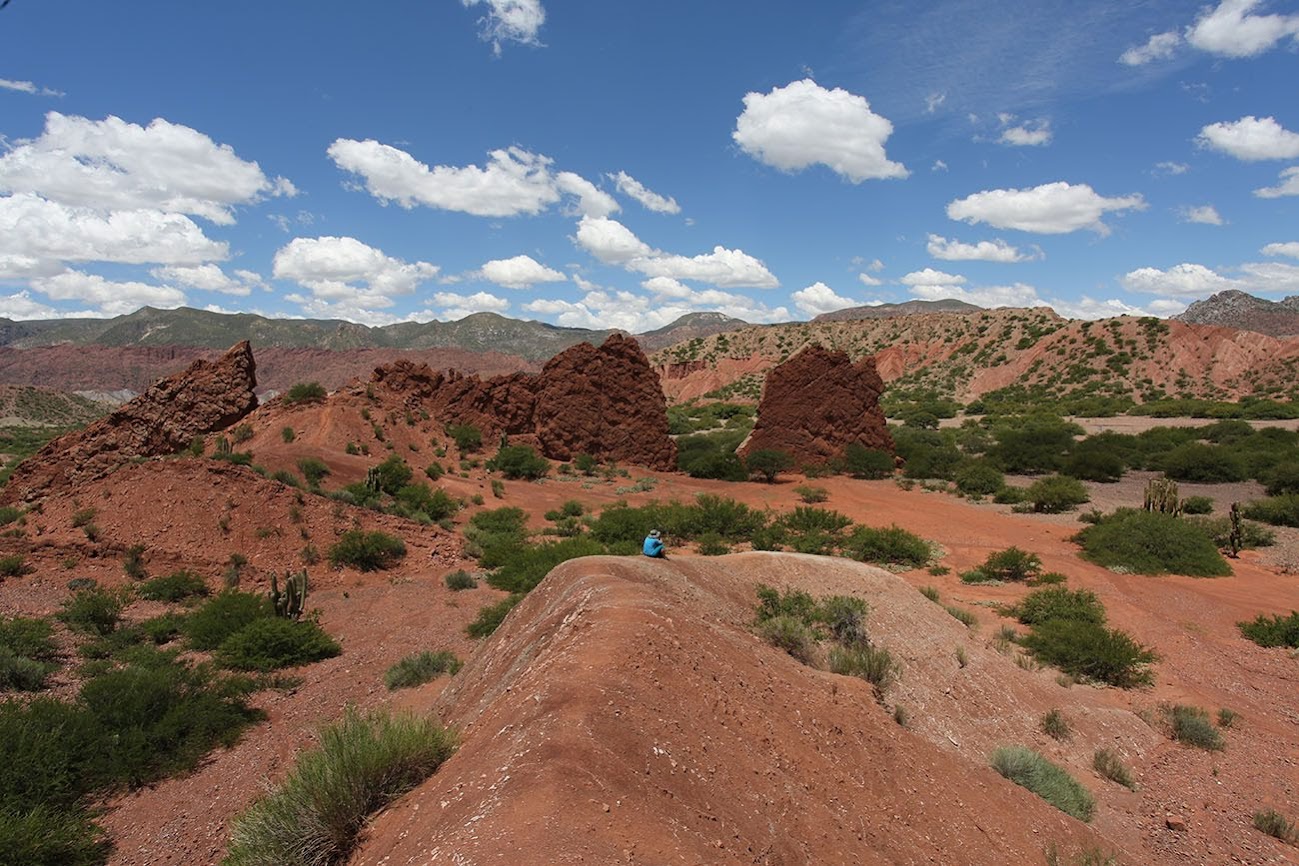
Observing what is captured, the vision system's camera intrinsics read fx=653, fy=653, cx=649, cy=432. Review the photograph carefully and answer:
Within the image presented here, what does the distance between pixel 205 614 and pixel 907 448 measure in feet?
86.2

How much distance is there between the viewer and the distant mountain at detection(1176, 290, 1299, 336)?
83375 millimetres

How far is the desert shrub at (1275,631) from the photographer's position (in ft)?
32.7

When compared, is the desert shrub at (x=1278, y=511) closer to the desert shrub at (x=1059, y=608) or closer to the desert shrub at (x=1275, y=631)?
the desert shrub at (x=1275, y=631)

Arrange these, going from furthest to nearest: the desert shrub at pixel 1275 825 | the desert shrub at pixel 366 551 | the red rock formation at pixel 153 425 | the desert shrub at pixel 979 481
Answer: the desert shrub at pixel 979 481, the red rock formation at pixel 153 425, the desert shrub at pixel 366 551, the desert shrub at pixel 1275 825

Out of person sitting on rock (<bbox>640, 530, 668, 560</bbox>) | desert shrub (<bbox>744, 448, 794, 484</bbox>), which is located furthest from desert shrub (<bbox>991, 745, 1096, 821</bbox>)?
desert shrub (<bbox>744, 448, 794, 484</bbox>)

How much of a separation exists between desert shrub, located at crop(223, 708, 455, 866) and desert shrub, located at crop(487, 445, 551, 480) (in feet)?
68.8

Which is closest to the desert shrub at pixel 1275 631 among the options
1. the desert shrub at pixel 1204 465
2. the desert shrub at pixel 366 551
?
the desert shrub at pixel 366 551

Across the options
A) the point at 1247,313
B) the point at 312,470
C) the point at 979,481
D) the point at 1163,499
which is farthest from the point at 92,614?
the point at 1247,313

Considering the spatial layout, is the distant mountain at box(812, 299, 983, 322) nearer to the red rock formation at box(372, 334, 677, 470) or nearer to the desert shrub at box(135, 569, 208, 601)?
the red rock formation at box(372, 334, 677, 470)

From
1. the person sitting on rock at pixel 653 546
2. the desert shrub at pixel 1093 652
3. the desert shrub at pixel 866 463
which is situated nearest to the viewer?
the person sitting on rock at pixel 653 546

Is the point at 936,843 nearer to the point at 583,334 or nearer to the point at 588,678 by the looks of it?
the point at 588,678

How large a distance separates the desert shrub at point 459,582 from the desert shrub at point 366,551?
1.81 m

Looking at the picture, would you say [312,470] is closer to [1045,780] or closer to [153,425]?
[153,425]

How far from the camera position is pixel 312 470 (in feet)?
62.5
